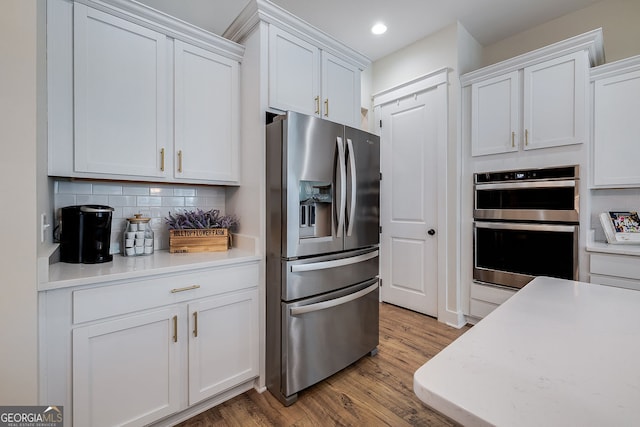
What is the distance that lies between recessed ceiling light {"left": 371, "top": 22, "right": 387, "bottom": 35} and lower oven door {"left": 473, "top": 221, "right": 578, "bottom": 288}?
2179 millimetres

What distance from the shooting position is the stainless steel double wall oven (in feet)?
7.70

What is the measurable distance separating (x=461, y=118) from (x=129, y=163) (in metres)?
2.94

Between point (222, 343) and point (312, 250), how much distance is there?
78 cm

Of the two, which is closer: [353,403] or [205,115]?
[353,403]

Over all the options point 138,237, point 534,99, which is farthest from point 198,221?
point 534,99

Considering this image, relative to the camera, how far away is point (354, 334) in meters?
2.12

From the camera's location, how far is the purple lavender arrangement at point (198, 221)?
2.05m

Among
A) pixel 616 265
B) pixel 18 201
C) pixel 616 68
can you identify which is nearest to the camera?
pixel 18 201

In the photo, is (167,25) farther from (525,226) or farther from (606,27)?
(606,27)

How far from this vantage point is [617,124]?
2256 mm

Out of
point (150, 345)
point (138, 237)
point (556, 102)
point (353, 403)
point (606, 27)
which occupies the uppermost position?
point (606, 27)

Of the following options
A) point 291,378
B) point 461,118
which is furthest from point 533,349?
point 461,118

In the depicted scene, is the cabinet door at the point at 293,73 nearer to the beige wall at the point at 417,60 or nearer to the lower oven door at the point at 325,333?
the lower oven door at the point at 325,333

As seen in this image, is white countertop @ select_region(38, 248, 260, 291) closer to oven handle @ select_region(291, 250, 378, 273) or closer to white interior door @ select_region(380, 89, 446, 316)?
oven handle @ select_region(291, 250, 378, 273)
